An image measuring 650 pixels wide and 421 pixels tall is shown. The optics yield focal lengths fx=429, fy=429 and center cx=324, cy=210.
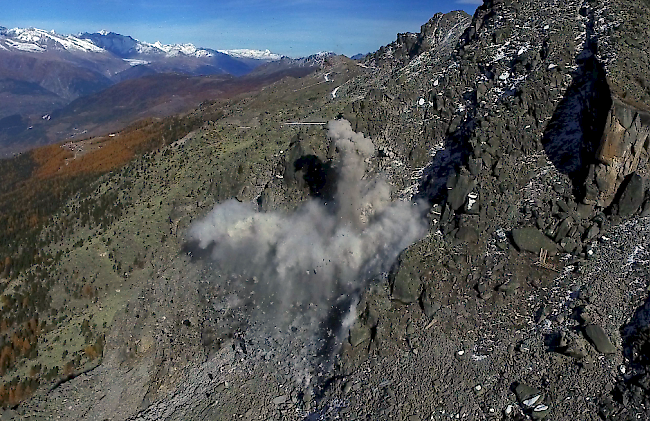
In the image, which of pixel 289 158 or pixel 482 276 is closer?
pixel 482 276

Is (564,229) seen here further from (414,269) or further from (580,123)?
(414,269)

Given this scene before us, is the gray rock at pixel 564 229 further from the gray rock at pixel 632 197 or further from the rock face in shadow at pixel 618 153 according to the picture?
the gray rock at pixel 632 197

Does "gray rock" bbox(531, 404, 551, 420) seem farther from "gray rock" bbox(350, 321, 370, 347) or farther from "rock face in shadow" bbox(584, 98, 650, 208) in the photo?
"rock face in shadow" bbox(584, 98, 650, 208)

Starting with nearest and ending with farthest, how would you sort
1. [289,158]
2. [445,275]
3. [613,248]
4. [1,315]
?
[613,248]
[445,275]
[1,315]
[289,158]

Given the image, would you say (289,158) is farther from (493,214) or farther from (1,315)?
(1,315)

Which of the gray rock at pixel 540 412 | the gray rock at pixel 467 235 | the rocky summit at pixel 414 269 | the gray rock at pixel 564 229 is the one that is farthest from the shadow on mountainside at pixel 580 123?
the gray rock at pixel 540 412

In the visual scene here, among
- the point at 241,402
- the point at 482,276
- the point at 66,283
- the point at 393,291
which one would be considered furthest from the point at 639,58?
the point at 66,283
